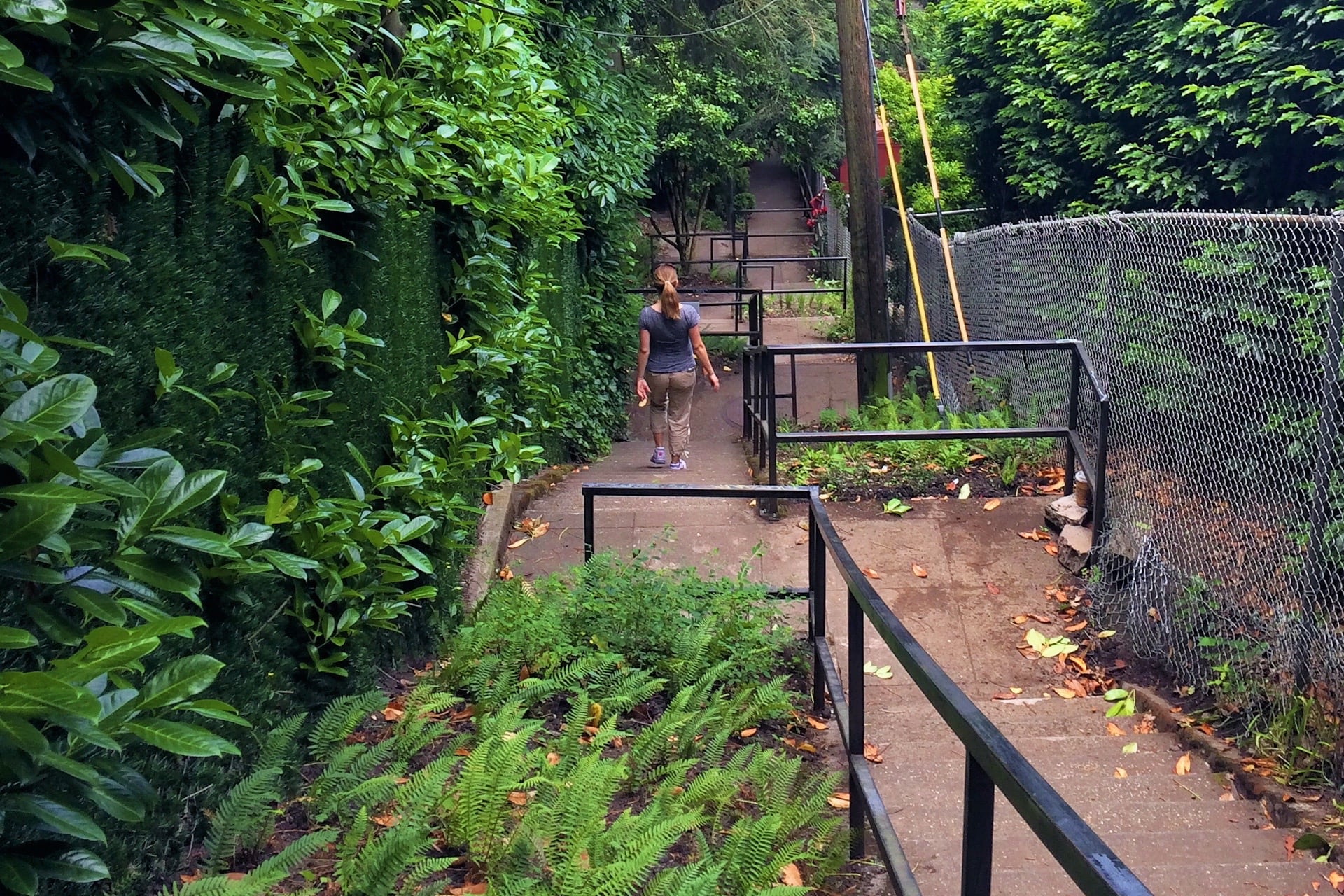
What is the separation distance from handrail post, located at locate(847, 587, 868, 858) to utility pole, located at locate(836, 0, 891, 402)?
7965 millimetres

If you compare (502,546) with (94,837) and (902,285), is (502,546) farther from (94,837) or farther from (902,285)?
(902,285)

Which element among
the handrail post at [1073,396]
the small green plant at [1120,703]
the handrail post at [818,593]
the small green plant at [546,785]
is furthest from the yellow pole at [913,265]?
the small green plant at [546,785]

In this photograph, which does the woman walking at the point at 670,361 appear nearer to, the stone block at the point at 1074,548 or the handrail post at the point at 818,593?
the stone block at the point at 1074,548

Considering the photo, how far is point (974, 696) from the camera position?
5391 mm

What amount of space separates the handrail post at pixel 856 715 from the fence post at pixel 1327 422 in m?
2.08

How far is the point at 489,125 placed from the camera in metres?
4.64

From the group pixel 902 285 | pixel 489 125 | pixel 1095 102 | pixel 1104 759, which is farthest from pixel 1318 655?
pixel 902 285

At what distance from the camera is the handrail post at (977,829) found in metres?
1.82

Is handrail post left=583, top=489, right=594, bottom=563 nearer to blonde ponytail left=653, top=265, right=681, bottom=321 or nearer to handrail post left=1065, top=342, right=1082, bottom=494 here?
handrail post left=1065, top=342, right=1082, bottom=494

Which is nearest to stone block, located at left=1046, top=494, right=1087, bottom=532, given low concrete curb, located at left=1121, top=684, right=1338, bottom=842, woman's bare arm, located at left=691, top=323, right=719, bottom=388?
low concrete curb, located at left=1121, top=684, right=1338, bottom=842

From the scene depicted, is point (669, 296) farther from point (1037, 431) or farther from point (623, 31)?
point (623, 31)

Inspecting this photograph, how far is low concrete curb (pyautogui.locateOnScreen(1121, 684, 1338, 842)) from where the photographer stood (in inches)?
150

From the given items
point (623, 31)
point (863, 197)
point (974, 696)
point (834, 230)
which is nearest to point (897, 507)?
point (974, 696)

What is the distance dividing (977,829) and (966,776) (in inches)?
3.4
